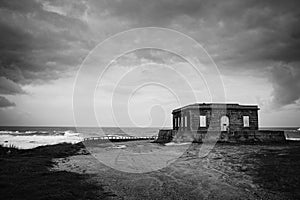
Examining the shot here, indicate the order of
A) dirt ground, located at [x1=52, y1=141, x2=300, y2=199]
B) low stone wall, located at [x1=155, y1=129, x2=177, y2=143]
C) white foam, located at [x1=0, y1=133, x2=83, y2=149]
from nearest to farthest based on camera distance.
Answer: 1. dirt ground, located at [x1=52, y1=141, x2=300, y2=199]
2. low stone wall, located at [x1=155, y1=129, x2=177, y2=143]
3. white foam, located at [x1=0, y1=133, x2=83, y2=149]

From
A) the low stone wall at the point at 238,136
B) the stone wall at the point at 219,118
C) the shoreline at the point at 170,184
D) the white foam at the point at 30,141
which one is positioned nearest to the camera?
the shoreline at the point at 170,184

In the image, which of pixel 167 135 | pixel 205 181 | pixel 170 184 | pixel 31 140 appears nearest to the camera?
pixel 170 184

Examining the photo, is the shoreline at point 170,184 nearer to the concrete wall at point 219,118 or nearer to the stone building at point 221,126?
the stone building at point 221,126

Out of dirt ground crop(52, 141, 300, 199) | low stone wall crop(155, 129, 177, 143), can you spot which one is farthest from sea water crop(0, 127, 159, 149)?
dirt ground crop(52, 141, 300, 199)

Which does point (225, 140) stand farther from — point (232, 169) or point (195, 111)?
point (232, 169)

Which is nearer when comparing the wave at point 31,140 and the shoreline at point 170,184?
the shoreline at point 170,184

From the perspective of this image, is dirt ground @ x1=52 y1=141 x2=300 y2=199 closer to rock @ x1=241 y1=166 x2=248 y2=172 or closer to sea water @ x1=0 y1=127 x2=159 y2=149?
rock @ x1=241 y1=166 x2=248 y2=172

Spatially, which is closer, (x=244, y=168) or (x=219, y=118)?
(x=244, y=168)

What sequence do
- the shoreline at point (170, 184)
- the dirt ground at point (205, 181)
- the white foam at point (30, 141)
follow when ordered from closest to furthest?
the shoreline at point (170, 184) < the dirt ground at point (205, 181) < the white foam at point (30, 141)

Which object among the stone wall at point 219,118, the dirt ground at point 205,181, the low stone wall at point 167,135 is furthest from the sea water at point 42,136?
the stone wall at point 219,118

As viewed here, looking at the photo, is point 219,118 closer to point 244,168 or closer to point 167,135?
point 167,135

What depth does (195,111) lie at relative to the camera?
101 ft

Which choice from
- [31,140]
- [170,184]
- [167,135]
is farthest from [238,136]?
[31,140]

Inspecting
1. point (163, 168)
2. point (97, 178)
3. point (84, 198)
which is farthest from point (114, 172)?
point (84, 198)
